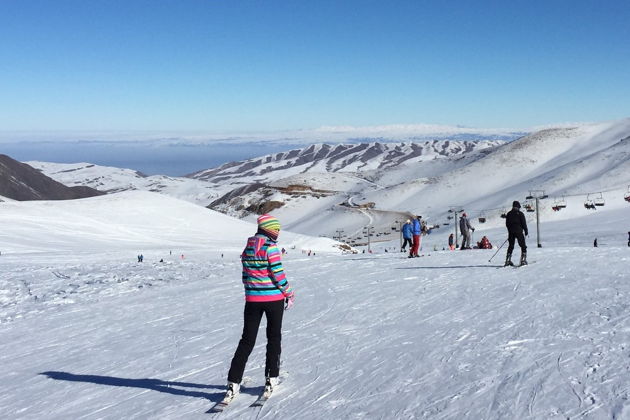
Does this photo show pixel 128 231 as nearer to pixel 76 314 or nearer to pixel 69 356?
pixel 76 314

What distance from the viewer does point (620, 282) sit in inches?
496

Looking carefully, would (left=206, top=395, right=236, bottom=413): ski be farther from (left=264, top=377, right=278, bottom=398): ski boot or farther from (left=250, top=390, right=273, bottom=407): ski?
(left=264, top=377, right=278, bottom=398): ski boot

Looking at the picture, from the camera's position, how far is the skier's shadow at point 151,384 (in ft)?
23.8

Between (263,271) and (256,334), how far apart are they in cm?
78

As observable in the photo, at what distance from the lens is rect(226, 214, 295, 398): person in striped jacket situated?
654 centimetres

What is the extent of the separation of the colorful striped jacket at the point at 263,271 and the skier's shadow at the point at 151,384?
143 cm

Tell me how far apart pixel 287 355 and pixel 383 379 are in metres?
2.16

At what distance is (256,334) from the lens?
6.63 m

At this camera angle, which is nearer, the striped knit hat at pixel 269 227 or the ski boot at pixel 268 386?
the striped knit hat at pixel 269 227

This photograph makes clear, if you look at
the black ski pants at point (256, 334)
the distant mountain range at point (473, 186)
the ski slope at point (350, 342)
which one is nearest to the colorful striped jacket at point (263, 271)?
the black ski pants at point (256, 334)

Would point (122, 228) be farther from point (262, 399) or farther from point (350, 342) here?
point (262, 399)

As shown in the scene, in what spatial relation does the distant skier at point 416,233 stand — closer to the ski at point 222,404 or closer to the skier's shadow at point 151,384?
the skier's shadow at point 151,384

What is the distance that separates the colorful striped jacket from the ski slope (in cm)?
135

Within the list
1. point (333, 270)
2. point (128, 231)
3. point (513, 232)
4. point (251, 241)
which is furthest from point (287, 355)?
point (128, 231)
